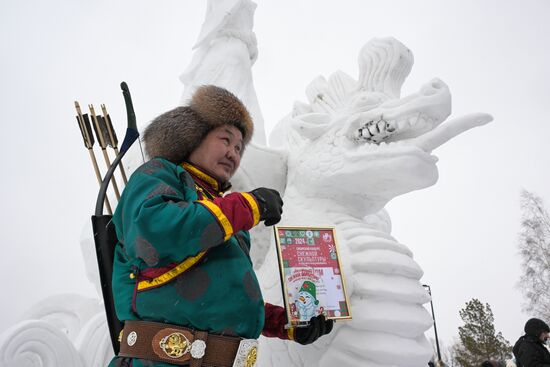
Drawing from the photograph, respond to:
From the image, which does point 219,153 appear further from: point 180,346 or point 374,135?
point 374,135

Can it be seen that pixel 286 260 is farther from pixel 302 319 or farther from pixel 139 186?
pixel 139 186

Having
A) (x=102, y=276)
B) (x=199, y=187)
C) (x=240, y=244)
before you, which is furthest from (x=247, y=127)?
(x=102, y=276)

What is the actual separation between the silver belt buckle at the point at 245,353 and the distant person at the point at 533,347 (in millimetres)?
2649

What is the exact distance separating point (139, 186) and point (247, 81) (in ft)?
8.63

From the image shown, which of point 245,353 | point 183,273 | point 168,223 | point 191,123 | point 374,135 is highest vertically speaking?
point 374,135

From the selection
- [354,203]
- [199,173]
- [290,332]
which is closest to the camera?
[199,173]

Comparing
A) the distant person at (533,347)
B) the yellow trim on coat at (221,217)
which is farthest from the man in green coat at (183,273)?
the distant person at (533,347)

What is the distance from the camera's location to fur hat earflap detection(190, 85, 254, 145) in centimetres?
129

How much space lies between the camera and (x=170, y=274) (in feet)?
3.33

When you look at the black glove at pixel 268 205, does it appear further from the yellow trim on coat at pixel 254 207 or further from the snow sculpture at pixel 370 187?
the snow sculpture at pixel 370 187

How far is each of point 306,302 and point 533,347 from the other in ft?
7.86

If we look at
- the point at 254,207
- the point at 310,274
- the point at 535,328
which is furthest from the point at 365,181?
the point at 535,328

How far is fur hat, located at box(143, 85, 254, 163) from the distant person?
2805 millimetres

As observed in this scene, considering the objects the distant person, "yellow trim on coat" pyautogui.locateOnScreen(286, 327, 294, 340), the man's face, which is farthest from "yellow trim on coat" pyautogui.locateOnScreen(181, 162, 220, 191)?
the distant person
